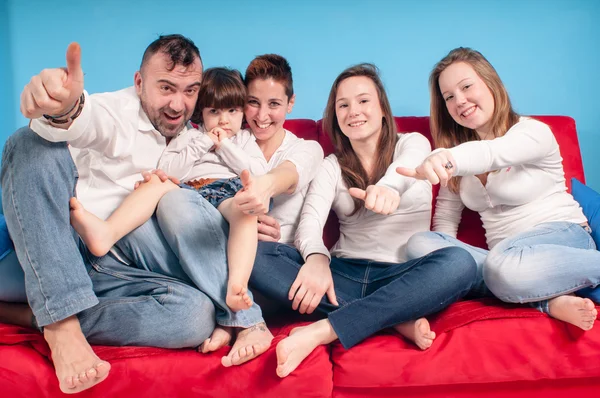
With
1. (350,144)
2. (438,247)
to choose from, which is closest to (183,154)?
(350,144)

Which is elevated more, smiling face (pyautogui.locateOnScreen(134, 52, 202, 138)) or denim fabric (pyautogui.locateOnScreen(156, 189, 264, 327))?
smiling face (pyautogui.locateOnScreen(134, 52, 202, 138))

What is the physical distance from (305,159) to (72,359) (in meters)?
0.87

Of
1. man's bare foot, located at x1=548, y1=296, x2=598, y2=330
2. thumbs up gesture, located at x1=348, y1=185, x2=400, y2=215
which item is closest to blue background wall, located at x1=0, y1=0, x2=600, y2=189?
thumbs up gesture, located at x1=348, y1=185, x2=400, y2=215

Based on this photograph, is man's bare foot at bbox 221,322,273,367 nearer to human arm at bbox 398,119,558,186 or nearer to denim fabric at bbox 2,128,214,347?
denim fabric at bbox 2,128,214,347

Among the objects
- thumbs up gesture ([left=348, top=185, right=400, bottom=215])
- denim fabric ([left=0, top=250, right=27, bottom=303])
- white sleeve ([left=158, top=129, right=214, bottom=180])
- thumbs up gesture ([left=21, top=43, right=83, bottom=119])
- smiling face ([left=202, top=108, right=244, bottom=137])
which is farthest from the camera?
smiling face ([left=202, top=108, right=244, bottom=137])

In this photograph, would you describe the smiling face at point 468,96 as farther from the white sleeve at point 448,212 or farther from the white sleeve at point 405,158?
the white sleeve at point 448,212

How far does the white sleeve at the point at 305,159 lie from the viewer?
1.69 meters

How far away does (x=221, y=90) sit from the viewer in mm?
1763

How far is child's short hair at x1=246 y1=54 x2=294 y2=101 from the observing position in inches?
72.4

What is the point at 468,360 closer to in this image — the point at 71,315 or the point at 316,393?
the point at 316,393

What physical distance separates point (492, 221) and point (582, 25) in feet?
4.76

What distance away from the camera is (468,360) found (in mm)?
1271

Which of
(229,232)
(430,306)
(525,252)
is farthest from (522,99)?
(229,232)

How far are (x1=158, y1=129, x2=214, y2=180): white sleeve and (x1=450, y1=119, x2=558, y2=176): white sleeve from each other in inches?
29.1
